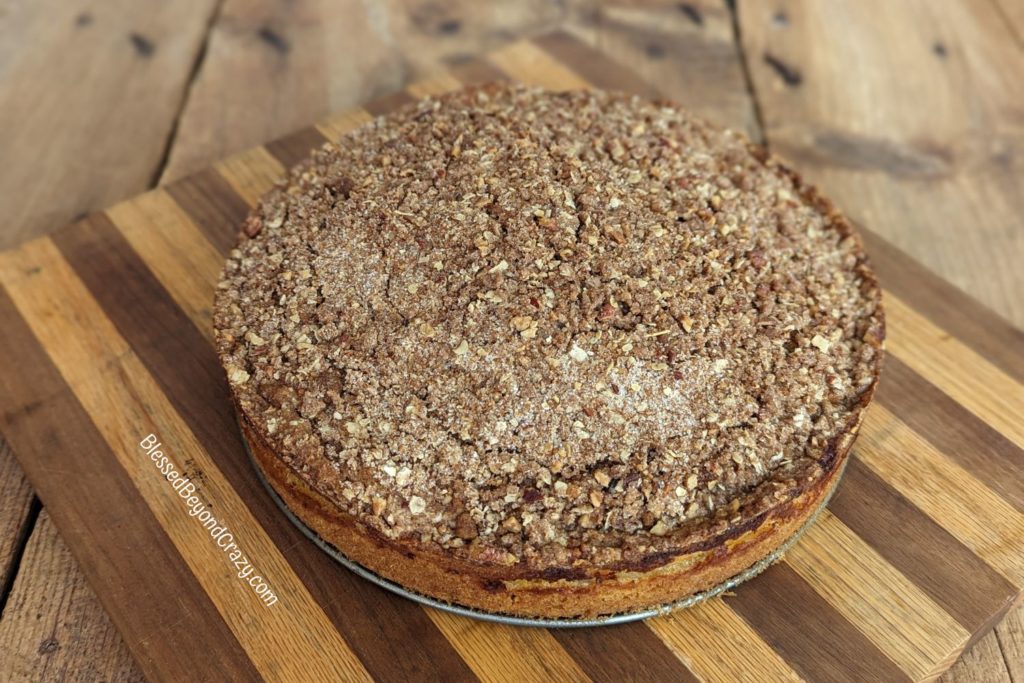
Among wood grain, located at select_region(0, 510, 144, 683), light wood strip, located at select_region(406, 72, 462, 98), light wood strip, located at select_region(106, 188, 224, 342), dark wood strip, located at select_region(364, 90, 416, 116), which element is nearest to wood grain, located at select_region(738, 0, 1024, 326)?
light wood strip, located at select_region(406, 72, 462, 98)

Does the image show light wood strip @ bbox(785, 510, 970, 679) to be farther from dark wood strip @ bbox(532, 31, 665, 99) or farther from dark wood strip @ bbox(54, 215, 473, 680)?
dark wood strip @ bbox(532, 31, 665, 99)

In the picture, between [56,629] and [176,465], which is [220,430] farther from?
[56,629]

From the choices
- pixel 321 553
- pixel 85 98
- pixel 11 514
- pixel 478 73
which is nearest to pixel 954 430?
pixel 321 553

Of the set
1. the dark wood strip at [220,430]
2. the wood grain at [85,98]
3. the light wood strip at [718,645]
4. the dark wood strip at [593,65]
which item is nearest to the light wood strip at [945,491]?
the light wood strip at [718,645]

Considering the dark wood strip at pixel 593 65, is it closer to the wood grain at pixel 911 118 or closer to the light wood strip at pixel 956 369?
the wood grain at pixel 911 118

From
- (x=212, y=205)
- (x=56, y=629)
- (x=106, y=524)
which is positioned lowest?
(x=56, y=629)

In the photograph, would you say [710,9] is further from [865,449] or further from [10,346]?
[10,346]
